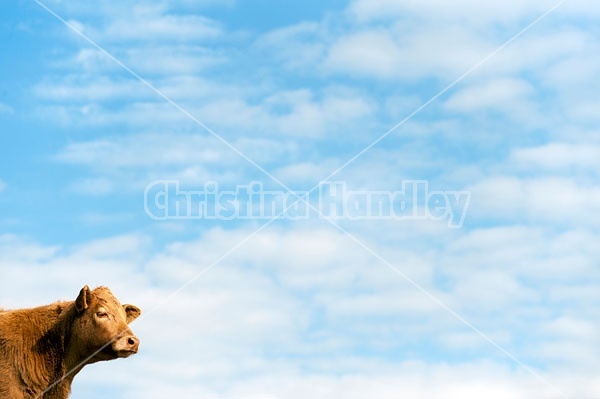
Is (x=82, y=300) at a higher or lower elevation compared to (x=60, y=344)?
higher

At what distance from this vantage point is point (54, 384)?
16.5 meters

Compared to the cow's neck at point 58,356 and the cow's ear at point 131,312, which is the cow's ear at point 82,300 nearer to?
the cow's neck at point 58,356

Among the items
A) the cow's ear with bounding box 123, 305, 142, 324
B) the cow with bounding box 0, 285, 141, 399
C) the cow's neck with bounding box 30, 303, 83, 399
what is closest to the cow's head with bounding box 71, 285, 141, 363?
the cow with bounding box 0, 285, 141, 399

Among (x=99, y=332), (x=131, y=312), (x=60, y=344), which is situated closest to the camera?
(x=99, y=332)

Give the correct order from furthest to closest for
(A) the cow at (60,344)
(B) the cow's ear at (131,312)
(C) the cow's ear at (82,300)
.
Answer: (B) the cow's ear at (131,312)
(C) the cow's ear at (82,300)
(A) the cow at (60,344)

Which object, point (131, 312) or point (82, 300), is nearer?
point (82, 300)

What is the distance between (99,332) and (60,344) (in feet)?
3.11

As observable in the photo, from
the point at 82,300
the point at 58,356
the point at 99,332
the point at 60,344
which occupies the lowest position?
the point at 58,356

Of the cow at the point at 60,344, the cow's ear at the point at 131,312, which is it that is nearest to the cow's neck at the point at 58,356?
the cow at the point at 60,344

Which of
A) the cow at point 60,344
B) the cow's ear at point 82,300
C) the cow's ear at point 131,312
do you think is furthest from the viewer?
the cow's ear at point 131,312

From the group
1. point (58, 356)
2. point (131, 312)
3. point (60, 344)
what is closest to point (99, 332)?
point (60, 344)

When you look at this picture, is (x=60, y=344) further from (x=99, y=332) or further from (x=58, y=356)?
(x=99, y=332)

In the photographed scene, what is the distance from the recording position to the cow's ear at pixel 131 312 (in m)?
17.8

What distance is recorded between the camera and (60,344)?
16609 millimetres
